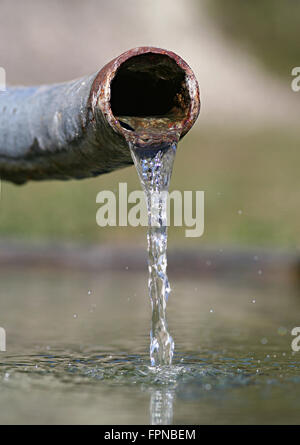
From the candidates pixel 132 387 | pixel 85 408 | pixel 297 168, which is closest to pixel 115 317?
pixel 132 387

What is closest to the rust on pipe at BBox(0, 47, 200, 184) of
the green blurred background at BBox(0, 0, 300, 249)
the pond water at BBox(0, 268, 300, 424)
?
the pond water at BBox(0, 268, 300, 424)

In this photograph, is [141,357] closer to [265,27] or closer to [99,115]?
[99,115]

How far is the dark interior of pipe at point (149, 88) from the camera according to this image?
2449mm

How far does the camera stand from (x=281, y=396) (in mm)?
2502

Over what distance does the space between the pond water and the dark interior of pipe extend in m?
0.81

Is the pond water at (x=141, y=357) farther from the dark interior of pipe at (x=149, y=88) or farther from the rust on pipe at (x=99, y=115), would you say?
the dark interior of pipe at (x=149, y=88)

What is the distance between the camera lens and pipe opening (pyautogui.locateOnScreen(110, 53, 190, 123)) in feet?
8.04

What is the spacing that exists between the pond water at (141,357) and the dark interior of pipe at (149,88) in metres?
0.81

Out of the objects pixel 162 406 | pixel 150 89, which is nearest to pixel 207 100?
pixel 150 89

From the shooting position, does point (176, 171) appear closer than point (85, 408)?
No

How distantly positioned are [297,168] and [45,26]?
5.37m

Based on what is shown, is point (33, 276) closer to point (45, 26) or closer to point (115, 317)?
point (115, 317)

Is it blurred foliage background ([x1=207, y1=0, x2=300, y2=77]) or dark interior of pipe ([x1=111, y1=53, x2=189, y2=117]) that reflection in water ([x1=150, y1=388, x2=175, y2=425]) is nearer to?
dark interior of pipe ([x1=111, y1=53, x2=189, y2=117])

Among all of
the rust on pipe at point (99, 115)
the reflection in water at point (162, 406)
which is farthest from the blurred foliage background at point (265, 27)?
the reflection in water at point (162, 406)
